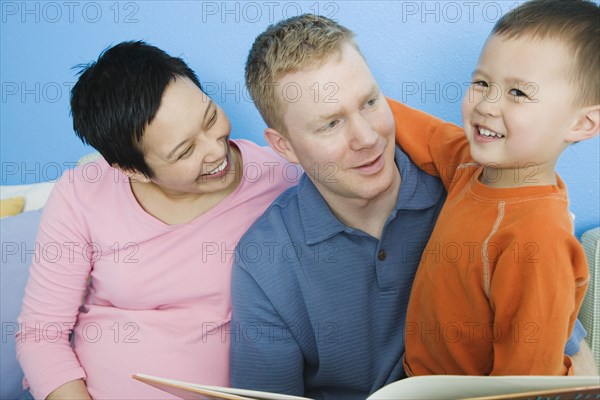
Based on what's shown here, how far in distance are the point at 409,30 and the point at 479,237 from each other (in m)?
0.78

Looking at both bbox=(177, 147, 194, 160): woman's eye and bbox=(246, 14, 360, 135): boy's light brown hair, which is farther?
bbox=(177, 147, 194, 160): woman's eye

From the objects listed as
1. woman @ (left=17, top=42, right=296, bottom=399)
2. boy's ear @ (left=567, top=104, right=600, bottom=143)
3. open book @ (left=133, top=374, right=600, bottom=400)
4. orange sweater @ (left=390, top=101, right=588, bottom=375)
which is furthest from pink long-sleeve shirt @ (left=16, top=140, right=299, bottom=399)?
boy's ear @ (left=567, top=104, right=600, bottom=143)

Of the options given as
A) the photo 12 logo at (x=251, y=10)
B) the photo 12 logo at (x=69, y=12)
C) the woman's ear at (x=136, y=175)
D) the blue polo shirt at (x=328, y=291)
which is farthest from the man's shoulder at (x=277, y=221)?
the photo 12 logo at (x=69, y=12)

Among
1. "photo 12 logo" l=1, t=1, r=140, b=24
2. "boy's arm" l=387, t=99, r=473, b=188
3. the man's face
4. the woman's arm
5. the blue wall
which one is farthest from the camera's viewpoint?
"photo 12 logo" l=1, t=1, r=140, b=24

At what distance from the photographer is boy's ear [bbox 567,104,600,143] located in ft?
2.93

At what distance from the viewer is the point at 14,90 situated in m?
1.93

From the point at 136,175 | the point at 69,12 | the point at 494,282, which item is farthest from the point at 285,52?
the point at 69,12

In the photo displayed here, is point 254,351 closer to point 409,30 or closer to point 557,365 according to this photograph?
point 557,365

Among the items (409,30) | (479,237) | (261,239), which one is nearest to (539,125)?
(479,237)

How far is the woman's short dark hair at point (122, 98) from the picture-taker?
1213 mm

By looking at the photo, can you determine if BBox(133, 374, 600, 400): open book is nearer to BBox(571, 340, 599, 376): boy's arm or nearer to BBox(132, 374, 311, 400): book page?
BBox(132, 374, 311, 400): book page

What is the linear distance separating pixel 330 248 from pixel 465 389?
1.81 ft

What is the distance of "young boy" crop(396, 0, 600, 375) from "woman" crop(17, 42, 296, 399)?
531mm

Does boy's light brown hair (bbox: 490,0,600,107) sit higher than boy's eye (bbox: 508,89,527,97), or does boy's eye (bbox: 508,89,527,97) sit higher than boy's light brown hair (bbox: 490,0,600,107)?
boy's light brown hair (bbox: 490,0,600,107)
